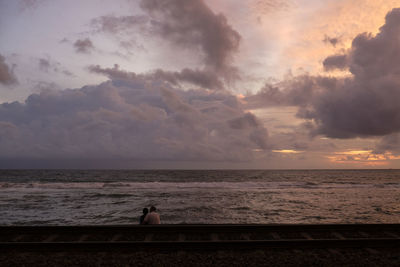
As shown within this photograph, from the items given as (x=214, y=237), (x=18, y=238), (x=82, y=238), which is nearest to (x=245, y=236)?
(x=214, y=237)

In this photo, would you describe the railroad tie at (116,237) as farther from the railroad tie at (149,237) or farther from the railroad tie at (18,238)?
the railroad tie at (18,238)

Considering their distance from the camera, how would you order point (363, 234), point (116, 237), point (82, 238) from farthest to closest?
point (363, 234), point (116, 237), point (82, 238)

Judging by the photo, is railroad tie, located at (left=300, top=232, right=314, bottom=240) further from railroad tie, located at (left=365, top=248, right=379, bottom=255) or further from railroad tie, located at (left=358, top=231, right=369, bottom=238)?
railroad tie, located at (left=358, top=231, right=369, bottom=238)

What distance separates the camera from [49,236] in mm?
9023

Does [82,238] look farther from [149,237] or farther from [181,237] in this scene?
[181,237]

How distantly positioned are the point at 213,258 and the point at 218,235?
88.3 inches

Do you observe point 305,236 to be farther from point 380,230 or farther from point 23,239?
→ point 23,239

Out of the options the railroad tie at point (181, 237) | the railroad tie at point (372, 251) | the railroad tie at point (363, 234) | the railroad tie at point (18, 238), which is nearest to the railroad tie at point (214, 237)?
the railroad tie at point (181, 237)

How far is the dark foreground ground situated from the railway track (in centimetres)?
27

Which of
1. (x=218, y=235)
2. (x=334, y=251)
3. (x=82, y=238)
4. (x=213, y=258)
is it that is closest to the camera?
(x=213, y=258)

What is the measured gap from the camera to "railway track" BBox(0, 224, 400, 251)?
7.79 metres

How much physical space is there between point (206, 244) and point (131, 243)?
7.64ft

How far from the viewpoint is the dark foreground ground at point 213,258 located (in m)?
6.69

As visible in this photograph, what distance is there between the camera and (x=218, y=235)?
9.20 meters
